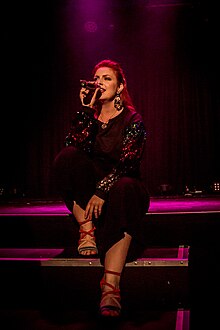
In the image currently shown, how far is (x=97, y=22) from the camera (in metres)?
5.79

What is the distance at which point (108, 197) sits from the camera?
66.9 inches

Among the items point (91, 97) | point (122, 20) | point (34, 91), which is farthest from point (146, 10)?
point (91, 97)

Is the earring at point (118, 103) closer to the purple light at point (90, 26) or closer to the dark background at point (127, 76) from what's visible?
the dark background at point (127, 76)

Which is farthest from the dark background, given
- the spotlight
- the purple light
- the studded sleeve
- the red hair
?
the studded sleeve

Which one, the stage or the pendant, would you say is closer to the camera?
the stage

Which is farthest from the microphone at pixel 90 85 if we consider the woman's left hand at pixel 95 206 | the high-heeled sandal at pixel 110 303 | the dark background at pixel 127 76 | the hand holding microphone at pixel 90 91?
the dark background at pixel 127 76

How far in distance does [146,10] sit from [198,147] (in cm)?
201

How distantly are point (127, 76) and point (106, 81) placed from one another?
3830 mm

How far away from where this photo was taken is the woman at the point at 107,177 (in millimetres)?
1597

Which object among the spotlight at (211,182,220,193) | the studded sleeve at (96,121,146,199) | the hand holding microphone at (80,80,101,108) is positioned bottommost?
the spotlight at (211,182,220,193)

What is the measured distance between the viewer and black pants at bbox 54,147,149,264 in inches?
63.0

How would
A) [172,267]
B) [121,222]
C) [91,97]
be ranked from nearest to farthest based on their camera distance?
1. [121,222]
2. [172,267]
3. [91,97]

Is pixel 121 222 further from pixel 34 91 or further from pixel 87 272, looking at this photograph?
pixel 34 91

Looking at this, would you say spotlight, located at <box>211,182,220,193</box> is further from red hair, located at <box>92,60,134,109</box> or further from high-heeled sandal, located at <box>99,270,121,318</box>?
high-heeled sandal, located at <box>99,270,121,318</box>
